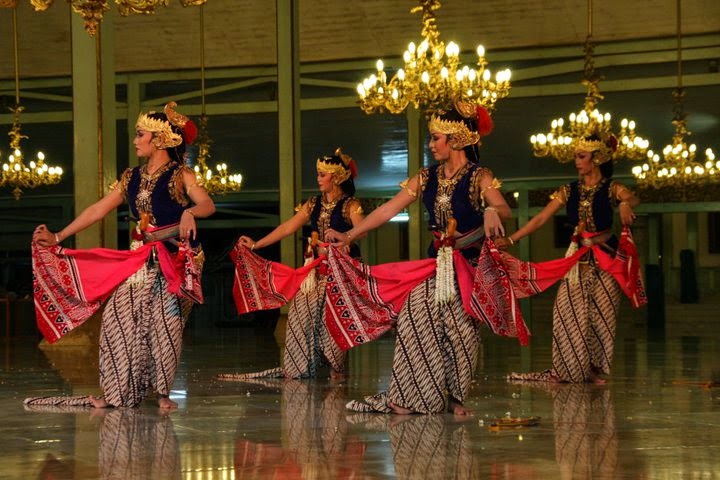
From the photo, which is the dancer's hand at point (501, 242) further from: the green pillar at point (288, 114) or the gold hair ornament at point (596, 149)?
the green pillar at point (288, 114)

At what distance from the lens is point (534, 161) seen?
2105 cm

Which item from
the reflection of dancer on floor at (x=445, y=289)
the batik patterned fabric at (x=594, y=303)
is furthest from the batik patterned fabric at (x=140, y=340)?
the batik patterned fabric at (x=594, y=303)

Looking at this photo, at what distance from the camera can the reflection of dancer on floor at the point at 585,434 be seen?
4086mm

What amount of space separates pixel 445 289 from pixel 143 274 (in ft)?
5.01

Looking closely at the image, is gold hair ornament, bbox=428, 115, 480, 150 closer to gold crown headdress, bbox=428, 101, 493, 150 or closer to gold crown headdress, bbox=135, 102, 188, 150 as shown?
gold crown headdress, bbox=428, 101, 493, 150

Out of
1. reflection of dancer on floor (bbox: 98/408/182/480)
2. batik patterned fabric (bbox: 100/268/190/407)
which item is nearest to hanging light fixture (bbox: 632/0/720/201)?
batik patterned fabric (bbox: 100/268/190/407)

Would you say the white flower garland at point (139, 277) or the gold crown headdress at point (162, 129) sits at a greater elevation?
the gold crown headdress at point (162, 129)

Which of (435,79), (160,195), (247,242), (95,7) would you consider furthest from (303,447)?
(435,79)

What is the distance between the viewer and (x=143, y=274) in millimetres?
6355

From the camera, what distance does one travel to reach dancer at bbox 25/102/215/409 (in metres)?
6.27

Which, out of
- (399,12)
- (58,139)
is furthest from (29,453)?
(58,139)

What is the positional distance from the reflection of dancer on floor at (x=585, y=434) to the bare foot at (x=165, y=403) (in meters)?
1.80

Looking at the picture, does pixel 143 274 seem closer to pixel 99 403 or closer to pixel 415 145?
pixel 99 403

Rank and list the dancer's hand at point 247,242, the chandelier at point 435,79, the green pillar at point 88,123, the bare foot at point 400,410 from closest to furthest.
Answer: the bare foot at point 400,410, the dancer's hand at point 247,242, the chandelier at point 435,79, the green pillar at point 88,123
